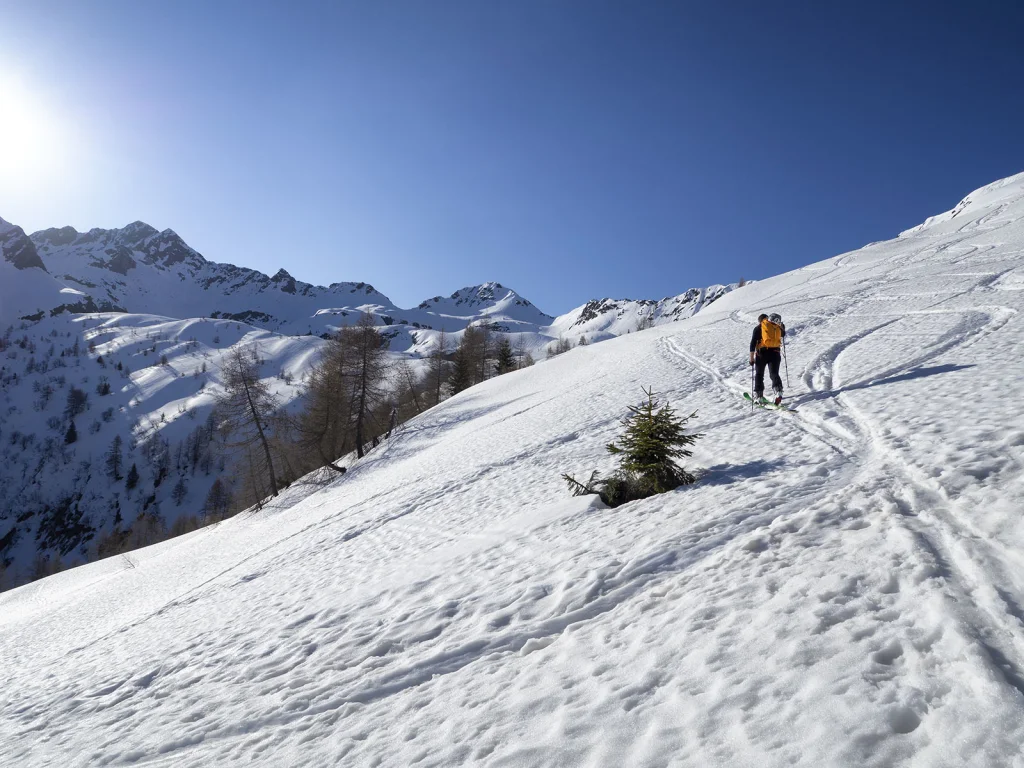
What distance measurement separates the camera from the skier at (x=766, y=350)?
38.9 ft

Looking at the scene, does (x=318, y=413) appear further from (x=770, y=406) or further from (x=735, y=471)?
(x=735, y=471)

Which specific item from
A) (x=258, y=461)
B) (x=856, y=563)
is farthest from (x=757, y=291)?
(x=856, y=563)

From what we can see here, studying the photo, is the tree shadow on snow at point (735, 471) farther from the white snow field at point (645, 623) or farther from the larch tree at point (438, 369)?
the larch tree at point (438, 369)

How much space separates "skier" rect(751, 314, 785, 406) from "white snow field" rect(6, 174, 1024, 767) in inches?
32.5

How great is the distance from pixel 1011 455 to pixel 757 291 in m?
49.6

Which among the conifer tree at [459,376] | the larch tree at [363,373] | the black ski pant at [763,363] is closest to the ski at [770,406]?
the black ski pant at [763,363]

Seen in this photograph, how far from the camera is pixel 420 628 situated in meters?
5.59

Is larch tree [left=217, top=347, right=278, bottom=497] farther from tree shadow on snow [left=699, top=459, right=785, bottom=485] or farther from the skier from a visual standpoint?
tree shadow on snow [left=699, top=459, right=785, bottom=485]

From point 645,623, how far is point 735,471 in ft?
13.9

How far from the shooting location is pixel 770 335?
1189 cm

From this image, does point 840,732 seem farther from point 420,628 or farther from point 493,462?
point 493,462

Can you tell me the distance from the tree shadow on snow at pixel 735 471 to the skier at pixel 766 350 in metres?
4.77

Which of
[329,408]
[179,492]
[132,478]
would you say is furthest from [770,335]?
[132,478]

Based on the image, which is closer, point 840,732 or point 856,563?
point 840,732
